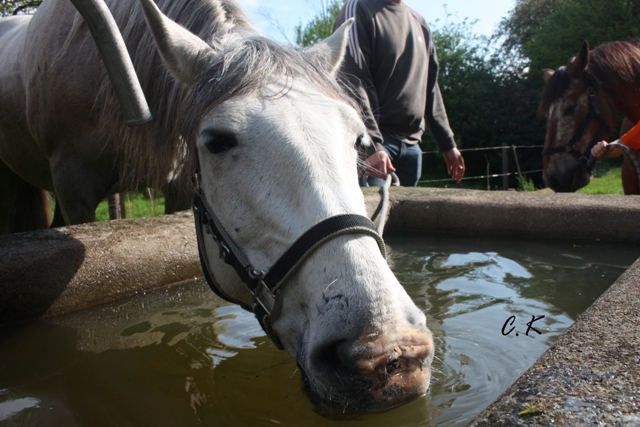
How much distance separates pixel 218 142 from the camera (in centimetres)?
154

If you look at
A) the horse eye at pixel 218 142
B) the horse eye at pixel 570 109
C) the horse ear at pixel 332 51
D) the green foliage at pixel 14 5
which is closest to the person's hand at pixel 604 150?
the horse eye at pixel 570 109

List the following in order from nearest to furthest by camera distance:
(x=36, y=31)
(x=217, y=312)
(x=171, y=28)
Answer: (x=171, y=28) < (x=217, y=312) < (x=36, y=31)

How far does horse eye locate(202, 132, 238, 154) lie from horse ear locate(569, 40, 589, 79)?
13.2ft

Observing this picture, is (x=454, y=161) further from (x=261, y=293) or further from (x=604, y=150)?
(x=261, y=293)

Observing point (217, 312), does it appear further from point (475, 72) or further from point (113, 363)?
point (475, 72)

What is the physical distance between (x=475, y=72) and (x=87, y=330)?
873 inches

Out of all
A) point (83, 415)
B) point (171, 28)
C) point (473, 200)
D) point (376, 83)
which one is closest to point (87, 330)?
point (83, 415)

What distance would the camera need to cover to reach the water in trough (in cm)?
154

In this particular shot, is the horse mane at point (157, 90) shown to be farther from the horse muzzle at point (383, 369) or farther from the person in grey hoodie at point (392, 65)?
the person in grey hoodie at point (392, 65)

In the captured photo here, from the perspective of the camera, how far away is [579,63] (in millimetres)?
4473

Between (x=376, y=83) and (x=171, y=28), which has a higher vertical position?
(x=171, y=28)

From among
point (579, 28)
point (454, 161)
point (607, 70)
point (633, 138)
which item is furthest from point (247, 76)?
point (579, 28)

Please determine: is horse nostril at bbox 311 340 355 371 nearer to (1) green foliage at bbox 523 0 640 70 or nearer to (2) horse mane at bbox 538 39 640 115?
(2) horse mane at bbox 538 39 640 115

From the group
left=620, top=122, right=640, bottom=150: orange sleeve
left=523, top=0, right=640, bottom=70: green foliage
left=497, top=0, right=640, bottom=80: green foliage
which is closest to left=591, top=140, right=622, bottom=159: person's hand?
left=620, top=122, right=640, bottom=150: orange sleeve
